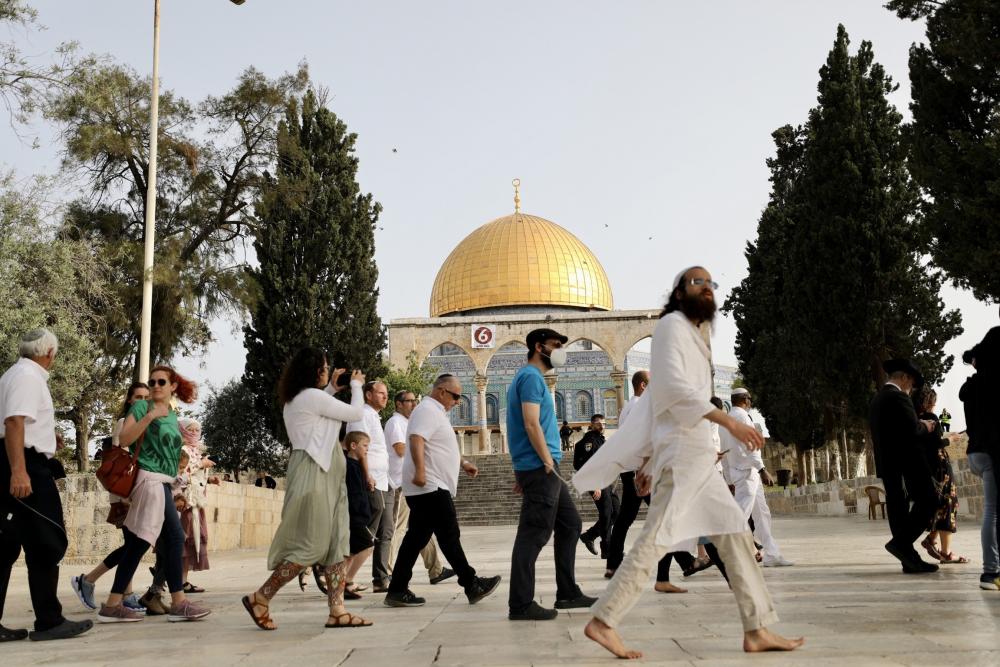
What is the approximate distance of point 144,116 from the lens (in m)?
20.6

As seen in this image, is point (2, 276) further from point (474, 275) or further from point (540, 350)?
point (474, 275)

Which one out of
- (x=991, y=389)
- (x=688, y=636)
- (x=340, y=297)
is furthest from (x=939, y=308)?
(x=688, y=636)

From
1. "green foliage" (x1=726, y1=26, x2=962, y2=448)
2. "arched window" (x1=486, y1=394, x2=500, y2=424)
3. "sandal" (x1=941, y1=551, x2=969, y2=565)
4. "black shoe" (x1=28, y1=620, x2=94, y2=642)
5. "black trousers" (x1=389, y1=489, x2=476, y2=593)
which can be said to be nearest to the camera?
"black shoe" (x1=28, y1=620, x2=94, y2=642)

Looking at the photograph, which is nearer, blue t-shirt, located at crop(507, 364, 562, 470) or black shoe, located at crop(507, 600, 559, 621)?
black shoe, located at crop(507, 600, 559, 621)

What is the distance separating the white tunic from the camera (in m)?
4.08

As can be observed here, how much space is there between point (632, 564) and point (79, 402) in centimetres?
1687

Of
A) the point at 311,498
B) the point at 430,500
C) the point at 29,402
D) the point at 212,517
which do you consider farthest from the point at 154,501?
the point at 212,517

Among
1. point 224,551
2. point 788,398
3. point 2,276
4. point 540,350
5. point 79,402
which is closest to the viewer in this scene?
point 540,350

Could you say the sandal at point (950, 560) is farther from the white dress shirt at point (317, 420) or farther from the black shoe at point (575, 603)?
the white dress shirt at point (317, 420)

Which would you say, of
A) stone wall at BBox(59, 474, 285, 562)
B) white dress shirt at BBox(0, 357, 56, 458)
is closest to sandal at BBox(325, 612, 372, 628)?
white dress shirt at BBox(0, 357, 56, 458)

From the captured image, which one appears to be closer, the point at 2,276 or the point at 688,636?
the point at 688,636

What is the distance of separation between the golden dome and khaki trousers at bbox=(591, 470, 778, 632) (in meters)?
47.7

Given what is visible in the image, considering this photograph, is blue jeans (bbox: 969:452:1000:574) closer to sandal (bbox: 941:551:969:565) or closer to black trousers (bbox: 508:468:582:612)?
sandal (bbox: 941:551:969:565)

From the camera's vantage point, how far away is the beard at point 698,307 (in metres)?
4.34
